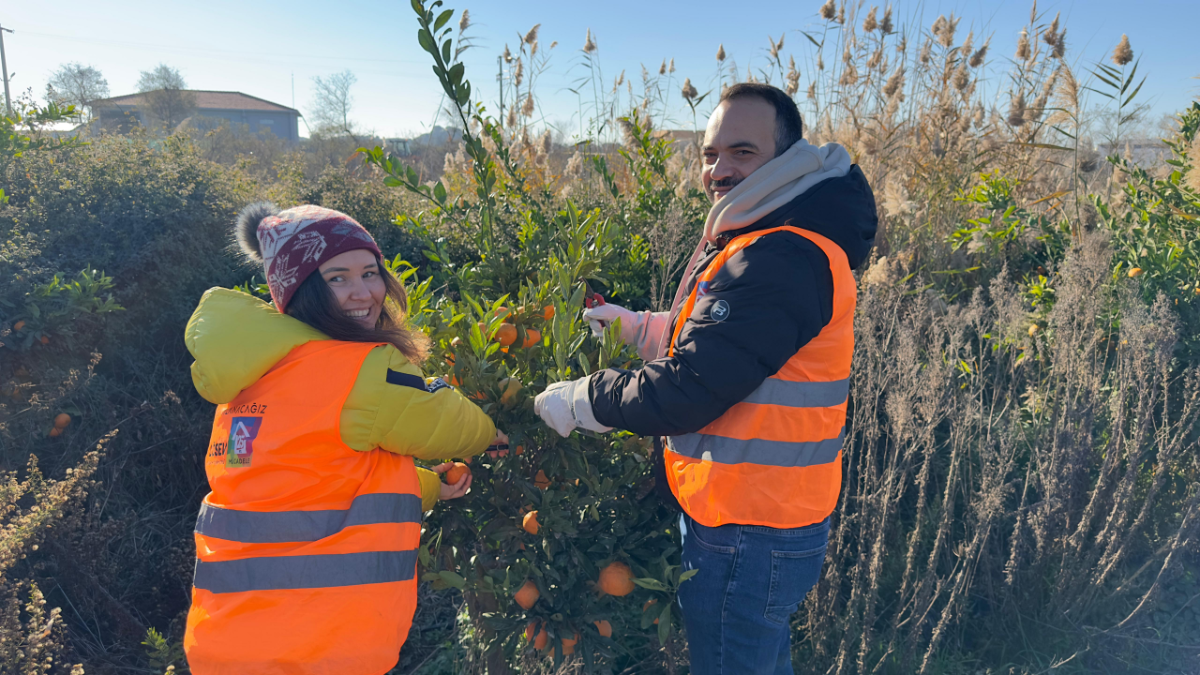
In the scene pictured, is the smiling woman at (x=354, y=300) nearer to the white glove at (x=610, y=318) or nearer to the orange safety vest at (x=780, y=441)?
the white glove at (x=610, y=318)

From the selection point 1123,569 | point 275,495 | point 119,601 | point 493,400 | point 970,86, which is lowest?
point 119,601

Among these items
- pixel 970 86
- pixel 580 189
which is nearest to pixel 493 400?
pixel 580 189

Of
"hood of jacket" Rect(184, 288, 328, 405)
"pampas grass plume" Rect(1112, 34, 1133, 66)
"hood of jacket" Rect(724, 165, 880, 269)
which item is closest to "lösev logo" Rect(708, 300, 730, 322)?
"hood of jacket" Rect(724, 165, 880, 269)

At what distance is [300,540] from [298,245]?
0.67 m

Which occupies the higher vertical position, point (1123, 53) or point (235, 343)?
point (1123, 53)

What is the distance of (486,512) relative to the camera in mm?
1574

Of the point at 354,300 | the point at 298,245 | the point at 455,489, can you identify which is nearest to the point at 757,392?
the point at 455,489

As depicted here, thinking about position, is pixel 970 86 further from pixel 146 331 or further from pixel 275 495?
pixel 146 331

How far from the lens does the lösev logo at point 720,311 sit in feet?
4.18

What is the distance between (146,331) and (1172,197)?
5.79 m

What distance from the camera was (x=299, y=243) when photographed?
1457mm

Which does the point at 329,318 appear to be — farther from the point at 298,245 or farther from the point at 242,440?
the point at 242,440

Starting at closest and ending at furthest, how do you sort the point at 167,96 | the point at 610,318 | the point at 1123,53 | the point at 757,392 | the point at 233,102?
the point at 757,392
the point at 610,318
the point at 1123,53
the point at 167,96
the point at 233,102

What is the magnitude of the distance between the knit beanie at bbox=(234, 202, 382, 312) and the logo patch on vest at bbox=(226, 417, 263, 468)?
285 mm
